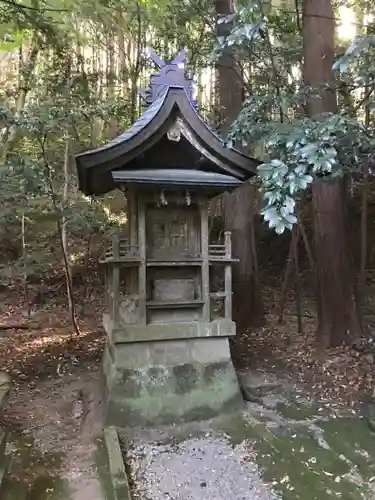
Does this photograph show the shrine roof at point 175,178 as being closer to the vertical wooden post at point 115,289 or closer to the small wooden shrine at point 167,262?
the small wooden shrine at point 167,262

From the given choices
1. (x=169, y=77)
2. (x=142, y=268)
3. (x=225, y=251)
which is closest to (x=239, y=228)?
(x=225, y=251)

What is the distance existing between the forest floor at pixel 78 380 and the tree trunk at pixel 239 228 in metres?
0.45

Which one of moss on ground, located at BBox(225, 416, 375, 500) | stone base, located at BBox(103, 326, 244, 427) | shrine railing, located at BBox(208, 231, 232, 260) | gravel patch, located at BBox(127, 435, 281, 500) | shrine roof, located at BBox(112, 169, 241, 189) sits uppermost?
shrine roof, located at BBox(112, 169, 241, 189)

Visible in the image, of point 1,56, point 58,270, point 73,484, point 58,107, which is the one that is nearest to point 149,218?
point 73,484

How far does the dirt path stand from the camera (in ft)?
13.8

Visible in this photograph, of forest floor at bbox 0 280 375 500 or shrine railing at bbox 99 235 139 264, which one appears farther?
shrine railing at bbox 99 235 139 264

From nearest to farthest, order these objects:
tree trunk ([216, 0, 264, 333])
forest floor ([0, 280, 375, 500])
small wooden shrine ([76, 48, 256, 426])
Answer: forest floor ([0, 280, 375, 500]), small wooden shrine ([76, 48, 256, 426]), tree trunk ([216, 0, 264, 333])

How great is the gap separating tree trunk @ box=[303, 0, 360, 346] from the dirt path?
13.4ft

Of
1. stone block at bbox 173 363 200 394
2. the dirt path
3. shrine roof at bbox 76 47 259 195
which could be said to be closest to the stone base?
stone block at bbox 173 363 200 394

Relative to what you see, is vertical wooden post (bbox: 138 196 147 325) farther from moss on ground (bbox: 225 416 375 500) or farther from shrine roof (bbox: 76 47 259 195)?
moss on ground (bbox: 225 416 375 500)

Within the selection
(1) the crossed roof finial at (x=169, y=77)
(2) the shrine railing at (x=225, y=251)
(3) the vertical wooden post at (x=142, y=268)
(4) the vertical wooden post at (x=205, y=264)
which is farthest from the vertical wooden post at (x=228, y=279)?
(1) the crossed roof finial at (x=169, y=77)

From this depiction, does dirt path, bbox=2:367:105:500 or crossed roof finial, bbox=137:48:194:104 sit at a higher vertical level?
crossed roof finial, bbox=137:48:194:104

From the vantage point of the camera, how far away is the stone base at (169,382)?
5539 mm

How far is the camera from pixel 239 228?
946 cm
